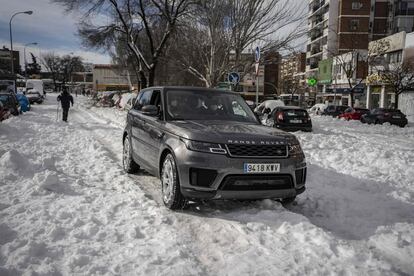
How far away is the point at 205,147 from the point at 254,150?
1.99 feet

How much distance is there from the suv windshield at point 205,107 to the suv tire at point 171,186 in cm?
84

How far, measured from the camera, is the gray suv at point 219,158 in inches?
190

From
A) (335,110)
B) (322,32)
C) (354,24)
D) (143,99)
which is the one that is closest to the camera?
(143,99)

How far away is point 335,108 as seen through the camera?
121 feet

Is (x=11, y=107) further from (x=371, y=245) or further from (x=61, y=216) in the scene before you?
(x=371, y=245)

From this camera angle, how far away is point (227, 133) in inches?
199

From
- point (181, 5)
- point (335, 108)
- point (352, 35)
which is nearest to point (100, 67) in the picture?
point (352, 35)

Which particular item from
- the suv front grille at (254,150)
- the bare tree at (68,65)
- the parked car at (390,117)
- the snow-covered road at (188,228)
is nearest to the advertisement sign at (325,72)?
the parked car at (390,117)

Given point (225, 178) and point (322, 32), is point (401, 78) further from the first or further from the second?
point (322, 32)

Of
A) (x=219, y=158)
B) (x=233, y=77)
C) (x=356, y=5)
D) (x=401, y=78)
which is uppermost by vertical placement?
(x=356, y=5)

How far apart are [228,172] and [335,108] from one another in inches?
1347

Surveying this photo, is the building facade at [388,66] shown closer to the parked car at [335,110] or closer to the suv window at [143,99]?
the parked car at [335,110]

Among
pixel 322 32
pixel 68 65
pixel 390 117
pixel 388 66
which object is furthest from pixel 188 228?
pixel 68 65

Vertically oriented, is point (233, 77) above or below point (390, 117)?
above
